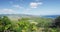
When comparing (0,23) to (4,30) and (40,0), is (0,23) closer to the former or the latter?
(4,30)

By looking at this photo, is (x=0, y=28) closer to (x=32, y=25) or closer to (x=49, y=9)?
(x=32, y=25)

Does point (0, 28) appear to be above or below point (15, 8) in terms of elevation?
below

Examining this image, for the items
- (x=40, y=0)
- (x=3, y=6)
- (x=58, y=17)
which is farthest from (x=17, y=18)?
(x=58, y=17)

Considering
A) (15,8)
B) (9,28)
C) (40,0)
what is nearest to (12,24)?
(9,28)

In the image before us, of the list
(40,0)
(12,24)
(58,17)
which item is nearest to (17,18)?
(12,24)

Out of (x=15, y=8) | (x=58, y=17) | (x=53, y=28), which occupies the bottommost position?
(x=53, y=28)

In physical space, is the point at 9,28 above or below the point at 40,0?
below
